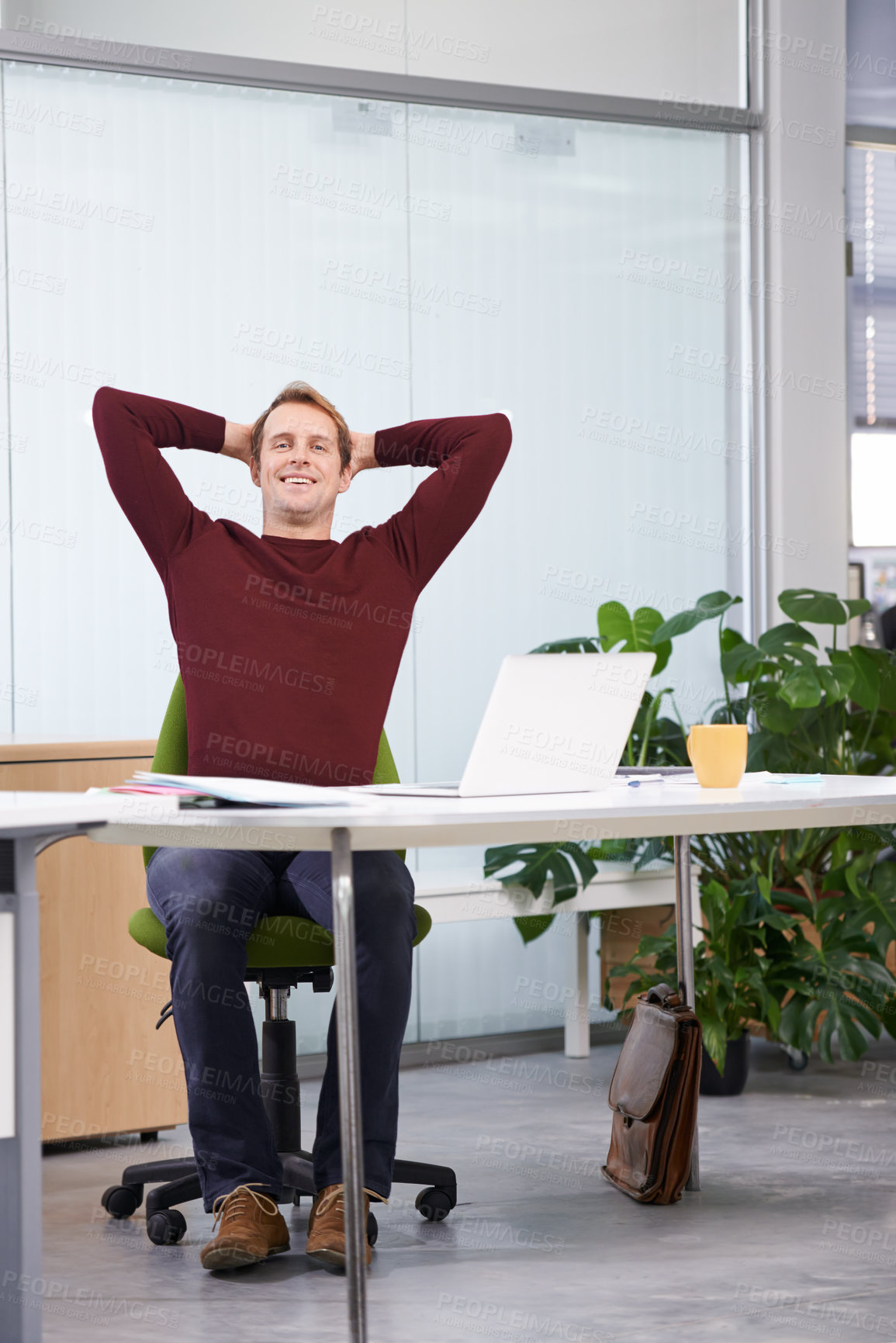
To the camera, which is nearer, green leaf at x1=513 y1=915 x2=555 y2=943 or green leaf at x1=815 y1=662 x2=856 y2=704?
green leaf at x1=815 y1=662 x2=856 y2=704

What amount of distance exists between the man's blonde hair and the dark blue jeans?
0.74 m

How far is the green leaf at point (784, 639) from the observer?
3.49 metres

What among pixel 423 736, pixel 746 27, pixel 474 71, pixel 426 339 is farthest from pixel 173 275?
pixel 746 27

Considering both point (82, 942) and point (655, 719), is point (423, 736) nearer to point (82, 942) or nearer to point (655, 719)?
point (655, 719)

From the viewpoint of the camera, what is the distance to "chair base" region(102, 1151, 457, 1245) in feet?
7.74

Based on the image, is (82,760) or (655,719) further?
(655,719)

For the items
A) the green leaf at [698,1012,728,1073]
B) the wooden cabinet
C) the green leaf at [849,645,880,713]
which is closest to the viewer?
the wooden cabinet

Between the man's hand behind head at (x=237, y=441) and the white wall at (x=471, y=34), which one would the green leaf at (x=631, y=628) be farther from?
the white wall at (x=471, y=34)

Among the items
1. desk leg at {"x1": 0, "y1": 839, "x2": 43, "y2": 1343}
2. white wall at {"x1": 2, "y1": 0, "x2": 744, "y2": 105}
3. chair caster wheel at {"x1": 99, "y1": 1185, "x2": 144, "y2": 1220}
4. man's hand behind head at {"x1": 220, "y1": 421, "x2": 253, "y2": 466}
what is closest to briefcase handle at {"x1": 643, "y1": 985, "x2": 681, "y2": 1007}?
chair caster wheel at {"x1": 99, "y1": 1185, "x2": 144, "y2": 1220}

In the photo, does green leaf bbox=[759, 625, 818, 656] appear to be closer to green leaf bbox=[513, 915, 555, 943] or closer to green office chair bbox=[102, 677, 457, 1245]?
green leaf bbox=[513, 915, 555, 943]

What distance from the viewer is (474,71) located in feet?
12.7

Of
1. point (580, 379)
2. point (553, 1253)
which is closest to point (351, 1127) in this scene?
point (553, 1253)

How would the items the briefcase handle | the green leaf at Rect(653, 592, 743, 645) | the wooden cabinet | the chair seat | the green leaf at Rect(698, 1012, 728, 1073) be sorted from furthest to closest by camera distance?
the green leaf at Rect(653, 592, 743, 645), the green leaf at Rect(698, 1012, 728, 1073), the wooden cabinet, the briefcase handle, the chair seat

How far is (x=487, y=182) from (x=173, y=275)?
84cm
